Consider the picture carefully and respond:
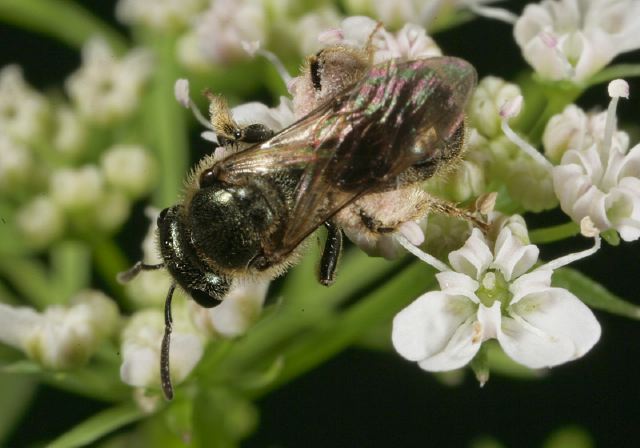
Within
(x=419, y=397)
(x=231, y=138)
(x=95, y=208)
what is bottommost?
(x=419, y=397)

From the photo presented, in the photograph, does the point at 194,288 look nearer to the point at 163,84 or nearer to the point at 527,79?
the point at 163,84

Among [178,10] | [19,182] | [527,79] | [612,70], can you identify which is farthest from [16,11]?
[612,70]

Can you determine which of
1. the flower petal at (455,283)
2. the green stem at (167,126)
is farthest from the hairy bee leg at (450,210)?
the green stem at (167,126)

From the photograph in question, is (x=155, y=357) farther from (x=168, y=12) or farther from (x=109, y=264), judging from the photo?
(x=168, y=12)

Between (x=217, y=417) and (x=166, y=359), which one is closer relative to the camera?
(x=166, y=359)

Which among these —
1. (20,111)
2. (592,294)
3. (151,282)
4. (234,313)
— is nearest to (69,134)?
(20,111)

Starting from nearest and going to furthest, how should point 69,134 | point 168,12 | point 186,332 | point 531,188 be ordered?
1. point 531,188
2. point 186,332
3. point 69,134
4. point 168,12
